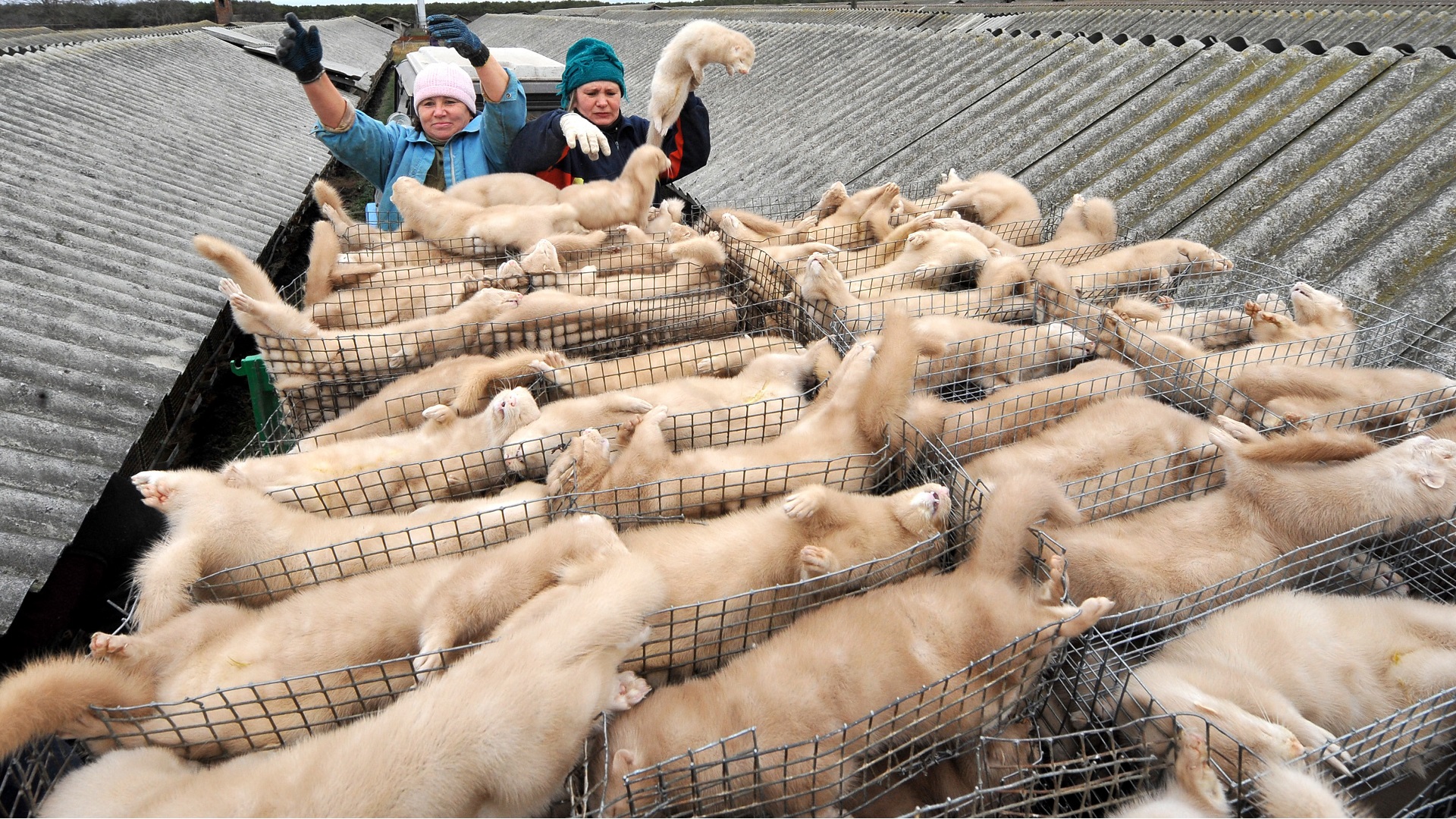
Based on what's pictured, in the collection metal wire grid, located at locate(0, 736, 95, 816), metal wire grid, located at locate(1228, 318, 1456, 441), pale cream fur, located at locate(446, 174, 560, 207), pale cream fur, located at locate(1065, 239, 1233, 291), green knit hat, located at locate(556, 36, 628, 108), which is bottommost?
metal wire grid, located at locate(0, 736, 95, 816)

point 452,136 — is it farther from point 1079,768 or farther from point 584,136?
point 1079,768

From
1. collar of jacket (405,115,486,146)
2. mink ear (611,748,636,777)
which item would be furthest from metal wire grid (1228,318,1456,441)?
collar of jacket (405,115,486,146)

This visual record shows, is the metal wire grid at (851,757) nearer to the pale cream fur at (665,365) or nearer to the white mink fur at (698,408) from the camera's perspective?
the white mink fur at (698,408)

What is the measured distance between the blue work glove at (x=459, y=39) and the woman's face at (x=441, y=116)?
36.6 inches

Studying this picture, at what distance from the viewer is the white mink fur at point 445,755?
1.73m

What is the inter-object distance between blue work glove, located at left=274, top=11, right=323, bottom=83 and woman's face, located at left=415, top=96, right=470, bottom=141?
45.4 inches

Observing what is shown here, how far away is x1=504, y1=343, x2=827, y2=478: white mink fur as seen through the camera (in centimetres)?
304

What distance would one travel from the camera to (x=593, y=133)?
18.9 ft

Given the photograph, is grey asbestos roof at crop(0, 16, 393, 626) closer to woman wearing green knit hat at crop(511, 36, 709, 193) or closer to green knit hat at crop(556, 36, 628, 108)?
woman wearing green knit hat at crop(511, 36, 709, 193)

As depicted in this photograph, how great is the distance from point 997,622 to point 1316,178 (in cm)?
396

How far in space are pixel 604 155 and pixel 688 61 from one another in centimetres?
102

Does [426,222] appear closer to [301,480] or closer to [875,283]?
[301,480]

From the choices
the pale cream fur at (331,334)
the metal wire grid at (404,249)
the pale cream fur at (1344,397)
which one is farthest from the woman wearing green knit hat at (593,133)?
the pale cream fur at (1344,397)

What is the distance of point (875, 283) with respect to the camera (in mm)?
4414
